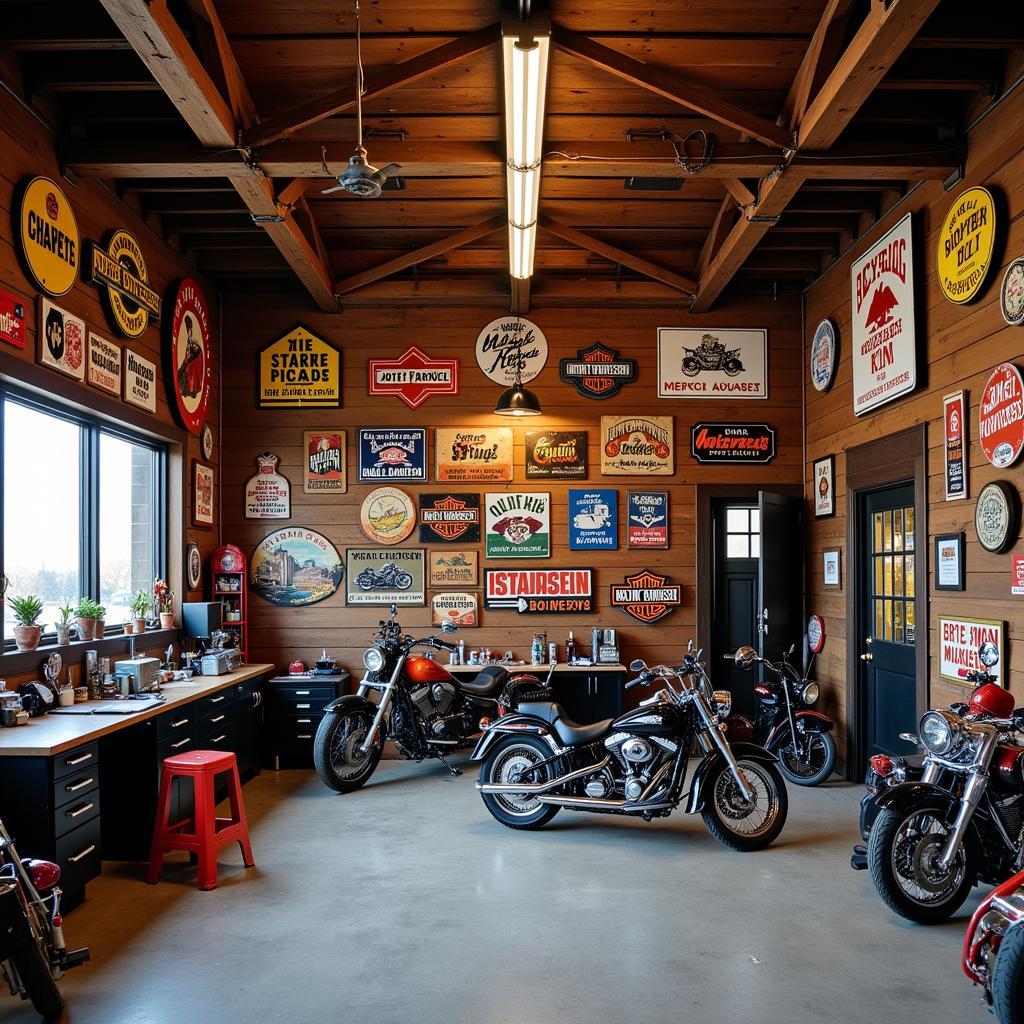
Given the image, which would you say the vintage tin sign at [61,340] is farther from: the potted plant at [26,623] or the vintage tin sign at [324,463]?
the vintage tin sign at [324,463]

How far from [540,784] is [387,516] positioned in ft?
10.2

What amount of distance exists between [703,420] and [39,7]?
5.45 metres

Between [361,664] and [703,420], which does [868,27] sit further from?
[361,664]

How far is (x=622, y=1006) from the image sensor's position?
3125 millimetres

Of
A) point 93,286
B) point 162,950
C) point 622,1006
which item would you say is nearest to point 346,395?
point 93,286

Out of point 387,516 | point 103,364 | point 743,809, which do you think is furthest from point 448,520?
point 743,809

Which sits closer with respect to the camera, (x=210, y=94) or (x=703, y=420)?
(x=210, y=94)

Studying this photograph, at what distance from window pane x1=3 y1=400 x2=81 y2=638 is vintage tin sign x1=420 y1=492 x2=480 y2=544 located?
9.37 feet

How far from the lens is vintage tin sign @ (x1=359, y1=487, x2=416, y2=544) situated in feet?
24.8

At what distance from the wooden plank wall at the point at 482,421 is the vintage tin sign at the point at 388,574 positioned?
13 centimetres

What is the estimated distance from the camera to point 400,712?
6.53 m

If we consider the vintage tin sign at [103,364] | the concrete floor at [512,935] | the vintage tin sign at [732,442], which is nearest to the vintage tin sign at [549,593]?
the vintage tin sign at [732,442]

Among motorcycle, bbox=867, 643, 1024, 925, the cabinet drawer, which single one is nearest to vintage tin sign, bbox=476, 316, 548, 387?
the cabinet drawer

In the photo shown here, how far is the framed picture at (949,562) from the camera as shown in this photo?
4.84 meters
